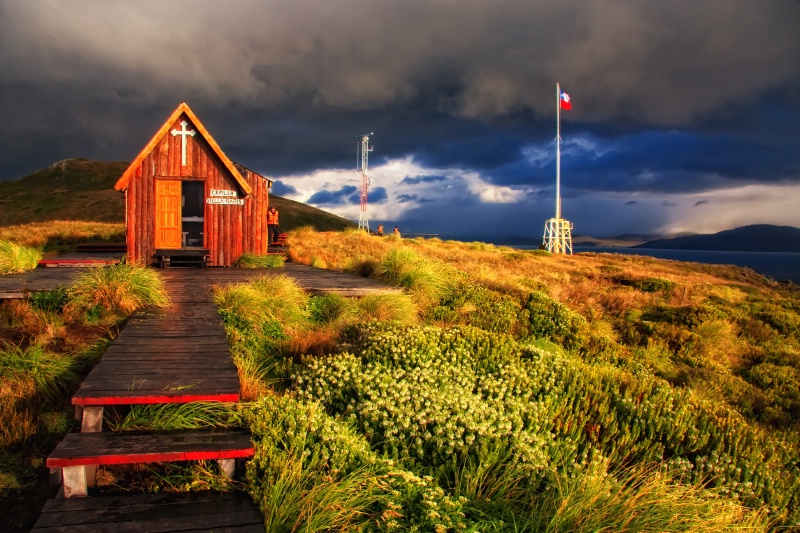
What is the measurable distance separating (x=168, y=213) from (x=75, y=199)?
9049cm

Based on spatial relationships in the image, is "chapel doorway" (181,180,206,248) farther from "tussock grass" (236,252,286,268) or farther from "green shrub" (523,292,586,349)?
"green shrub" (523,292,586,349)

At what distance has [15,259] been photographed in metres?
12.4

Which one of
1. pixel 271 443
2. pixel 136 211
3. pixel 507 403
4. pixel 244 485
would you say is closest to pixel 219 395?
pixel 271 443

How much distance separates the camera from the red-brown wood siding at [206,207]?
16.2 meters

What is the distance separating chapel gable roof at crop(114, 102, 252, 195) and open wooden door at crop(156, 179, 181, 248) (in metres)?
0.95

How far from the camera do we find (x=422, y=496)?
163 inches

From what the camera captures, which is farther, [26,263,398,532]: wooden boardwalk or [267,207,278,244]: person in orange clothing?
[267,207,278,244]: person in orange clothing

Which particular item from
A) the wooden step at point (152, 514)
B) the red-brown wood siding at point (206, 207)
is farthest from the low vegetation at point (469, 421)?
the red-brown wood siding at point (206, 207)

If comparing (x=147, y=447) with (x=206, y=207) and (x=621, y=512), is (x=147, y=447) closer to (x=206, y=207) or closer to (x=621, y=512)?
(x=621, y=512)

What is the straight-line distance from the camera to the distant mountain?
259 ft

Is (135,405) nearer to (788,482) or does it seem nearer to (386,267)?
(788,482)

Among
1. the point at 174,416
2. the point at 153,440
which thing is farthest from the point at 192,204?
the point at 153,440

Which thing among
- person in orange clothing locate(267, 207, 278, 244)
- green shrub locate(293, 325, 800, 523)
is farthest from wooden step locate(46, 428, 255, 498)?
person in orange clothing locate(267, 207, 278, 244)

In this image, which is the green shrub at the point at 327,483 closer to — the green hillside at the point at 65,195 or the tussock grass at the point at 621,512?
the tussock grass at the point at 621,512
